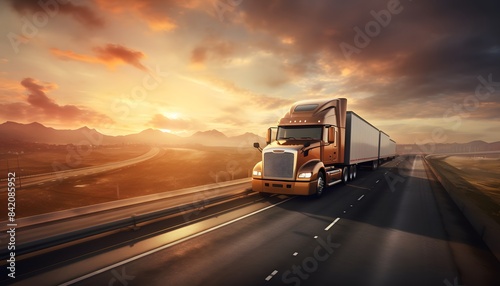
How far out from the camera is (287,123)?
14844 millimetres

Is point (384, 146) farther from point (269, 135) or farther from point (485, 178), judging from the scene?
point (269, 135)

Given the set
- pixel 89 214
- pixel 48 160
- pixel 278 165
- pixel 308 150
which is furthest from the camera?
pixel 48 160

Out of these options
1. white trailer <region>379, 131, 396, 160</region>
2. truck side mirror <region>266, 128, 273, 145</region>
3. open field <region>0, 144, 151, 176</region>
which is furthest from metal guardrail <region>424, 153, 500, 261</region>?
open field <region>0, 144, 151, 176</region>

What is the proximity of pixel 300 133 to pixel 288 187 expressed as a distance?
3535 millimetres

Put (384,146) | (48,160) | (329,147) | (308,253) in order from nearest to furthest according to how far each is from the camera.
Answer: (308,253)
(329,147)
(384,146)
(48,160)

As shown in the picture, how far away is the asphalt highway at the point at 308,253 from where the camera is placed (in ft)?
18.0

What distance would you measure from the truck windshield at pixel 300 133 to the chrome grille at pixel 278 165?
2.06 m

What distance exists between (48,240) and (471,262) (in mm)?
10674

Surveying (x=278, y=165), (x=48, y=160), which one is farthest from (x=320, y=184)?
(x=48, y=160)

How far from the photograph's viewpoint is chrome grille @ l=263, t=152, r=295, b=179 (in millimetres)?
12641

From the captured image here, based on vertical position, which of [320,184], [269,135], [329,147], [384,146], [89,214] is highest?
[269,135]

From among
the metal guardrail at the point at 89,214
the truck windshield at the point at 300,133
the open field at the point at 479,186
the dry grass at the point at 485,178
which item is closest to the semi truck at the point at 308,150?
the truck windshield at the point at 300,133

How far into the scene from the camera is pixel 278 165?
12852 mm

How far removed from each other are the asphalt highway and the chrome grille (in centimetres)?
217
